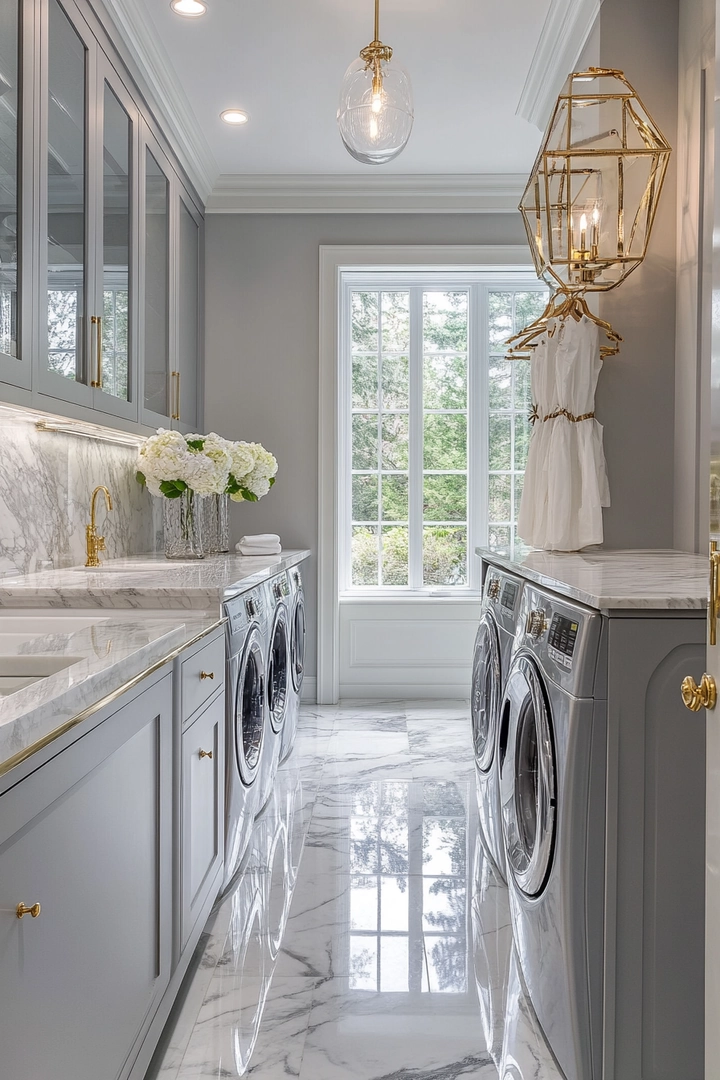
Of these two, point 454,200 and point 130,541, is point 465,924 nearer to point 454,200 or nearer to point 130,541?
point 130,541

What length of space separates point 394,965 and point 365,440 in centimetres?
325

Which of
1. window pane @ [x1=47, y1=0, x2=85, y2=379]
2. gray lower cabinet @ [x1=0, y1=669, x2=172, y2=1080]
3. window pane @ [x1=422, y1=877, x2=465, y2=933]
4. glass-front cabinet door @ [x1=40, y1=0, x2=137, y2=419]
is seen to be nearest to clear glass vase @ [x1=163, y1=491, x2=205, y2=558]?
glass-front cabinet door @ [x1=40, y1=0, x2=137, y2=419]

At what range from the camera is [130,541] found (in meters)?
3.49

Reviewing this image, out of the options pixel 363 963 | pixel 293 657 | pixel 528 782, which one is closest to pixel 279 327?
pixel 293 657

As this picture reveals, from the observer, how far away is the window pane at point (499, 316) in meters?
4.72

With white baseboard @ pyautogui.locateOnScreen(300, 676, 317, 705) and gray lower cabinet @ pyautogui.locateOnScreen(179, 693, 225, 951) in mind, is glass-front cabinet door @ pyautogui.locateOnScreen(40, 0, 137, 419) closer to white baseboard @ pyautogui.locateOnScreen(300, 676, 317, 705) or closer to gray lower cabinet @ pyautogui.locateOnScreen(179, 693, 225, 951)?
gray lower cabinet @ pyautogui.locateOnScreen(179, 693, 225, 951)

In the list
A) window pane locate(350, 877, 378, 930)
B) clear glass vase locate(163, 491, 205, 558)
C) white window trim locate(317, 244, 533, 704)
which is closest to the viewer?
window pane locate(350, 877, 378, 930)

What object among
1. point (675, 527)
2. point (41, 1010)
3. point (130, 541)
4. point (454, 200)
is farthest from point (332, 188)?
point (41, 1010)

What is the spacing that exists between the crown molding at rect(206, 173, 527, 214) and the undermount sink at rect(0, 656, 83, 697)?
370 centimetres

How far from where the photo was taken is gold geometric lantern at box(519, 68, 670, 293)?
226 centimetres

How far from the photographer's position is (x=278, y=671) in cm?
310

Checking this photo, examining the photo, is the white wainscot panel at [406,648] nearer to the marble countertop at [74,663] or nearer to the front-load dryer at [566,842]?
the marble countertop at [74,663]

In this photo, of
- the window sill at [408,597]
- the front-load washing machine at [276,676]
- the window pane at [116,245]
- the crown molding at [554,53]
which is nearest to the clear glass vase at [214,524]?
the front-load washing machine at [276,676]

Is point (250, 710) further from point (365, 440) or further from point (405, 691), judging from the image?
point (365, 440)
